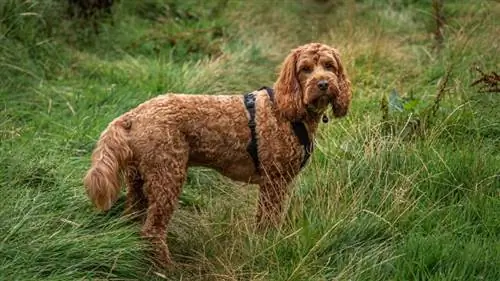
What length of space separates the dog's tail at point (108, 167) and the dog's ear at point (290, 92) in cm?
104

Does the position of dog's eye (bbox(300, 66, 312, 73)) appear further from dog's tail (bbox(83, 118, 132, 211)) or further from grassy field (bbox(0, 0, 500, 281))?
dog's tail (bbox(83, 118, 132, 211))

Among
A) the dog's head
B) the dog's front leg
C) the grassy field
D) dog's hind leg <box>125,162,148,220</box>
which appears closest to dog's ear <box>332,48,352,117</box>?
the dog's head

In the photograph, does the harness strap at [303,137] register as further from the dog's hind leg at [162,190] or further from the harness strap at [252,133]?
the dog's hind leg at [162,190]

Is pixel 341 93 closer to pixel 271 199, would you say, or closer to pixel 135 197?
pixel 271 199

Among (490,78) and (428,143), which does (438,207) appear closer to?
(428,143)

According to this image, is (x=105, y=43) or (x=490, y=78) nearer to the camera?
(x=490, y=78)

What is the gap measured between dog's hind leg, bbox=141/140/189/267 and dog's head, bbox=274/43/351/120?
0.77m

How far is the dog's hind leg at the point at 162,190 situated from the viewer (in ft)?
15.5

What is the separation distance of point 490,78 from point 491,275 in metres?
1.95

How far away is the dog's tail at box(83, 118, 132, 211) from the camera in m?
4.49

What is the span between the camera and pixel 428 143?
18.5ft

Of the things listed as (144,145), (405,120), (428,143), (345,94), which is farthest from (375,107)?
(144,145)

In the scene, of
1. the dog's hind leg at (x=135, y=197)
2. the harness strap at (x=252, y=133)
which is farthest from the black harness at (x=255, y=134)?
the dog's hind leg at (x=135, y=197)

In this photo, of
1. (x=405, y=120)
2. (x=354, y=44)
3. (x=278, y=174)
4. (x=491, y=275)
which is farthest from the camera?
(x=354, y=44)
